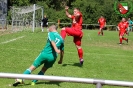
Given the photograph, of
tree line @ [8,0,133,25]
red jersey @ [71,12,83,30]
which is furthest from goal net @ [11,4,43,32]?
red jersey @ [71,12,83,30]

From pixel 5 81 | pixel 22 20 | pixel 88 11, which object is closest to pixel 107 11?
pixel 88 11

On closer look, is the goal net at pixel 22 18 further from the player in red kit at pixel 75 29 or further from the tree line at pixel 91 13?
the player in red kit at pixel 75 29

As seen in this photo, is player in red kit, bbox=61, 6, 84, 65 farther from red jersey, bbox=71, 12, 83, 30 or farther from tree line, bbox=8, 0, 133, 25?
tree line, bbox=8, 0, 133, 25

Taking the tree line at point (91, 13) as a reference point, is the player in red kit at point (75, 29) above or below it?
above

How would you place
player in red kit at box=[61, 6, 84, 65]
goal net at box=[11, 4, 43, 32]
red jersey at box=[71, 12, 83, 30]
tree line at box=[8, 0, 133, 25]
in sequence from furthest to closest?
tree line at box=[8, 0, 133, 25]
goal net at box=[11, 4, 43, 32]
red jersey at box=[71, 12, 83, 30]
player in red kit at box=[61, 6, 84, 65]

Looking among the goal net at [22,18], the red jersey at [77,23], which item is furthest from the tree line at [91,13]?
the red jersey at [77,23]

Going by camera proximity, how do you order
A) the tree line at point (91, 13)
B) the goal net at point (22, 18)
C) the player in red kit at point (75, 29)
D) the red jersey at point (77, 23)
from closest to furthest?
1. the player in red kit at point (75, 29)
2. the red jersey at point (77, 23)
3. the goal net at point (22, 18)
4. the tree line at point (91, 13)

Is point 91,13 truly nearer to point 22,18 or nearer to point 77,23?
point 22,18

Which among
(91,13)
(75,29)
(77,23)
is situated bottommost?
(91,13)

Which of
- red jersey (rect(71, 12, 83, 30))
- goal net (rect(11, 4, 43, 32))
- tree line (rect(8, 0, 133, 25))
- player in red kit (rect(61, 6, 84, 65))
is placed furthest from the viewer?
tree line (rect(8, 0, 133, 25))

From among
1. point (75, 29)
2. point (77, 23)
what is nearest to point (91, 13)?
point (77, 23)

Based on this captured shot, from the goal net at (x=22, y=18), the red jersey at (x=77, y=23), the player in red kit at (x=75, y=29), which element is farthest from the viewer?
the goal net at (x=22, y=18)

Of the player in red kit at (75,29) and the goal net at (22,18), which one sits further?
the goal net at (22,18)

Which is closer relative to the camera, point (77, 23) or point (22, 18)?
point (77, 23)
